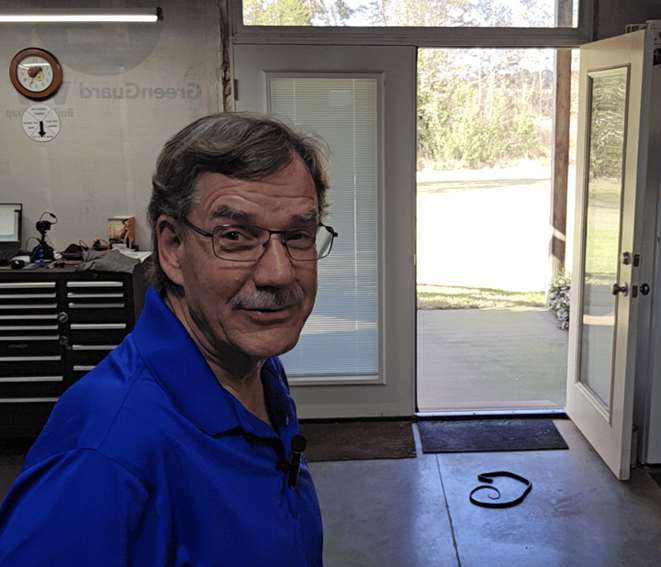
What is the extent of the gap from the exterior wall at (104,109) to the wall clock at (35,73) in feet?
0.13

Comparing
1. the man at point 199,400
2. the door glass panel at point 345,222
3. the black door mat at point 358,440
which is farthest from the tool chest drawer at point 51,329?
the man at point 199,400

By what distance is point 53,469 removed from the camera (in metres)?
0.81

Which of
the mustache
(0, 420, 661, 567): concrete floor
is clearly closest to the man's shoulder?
the mustache

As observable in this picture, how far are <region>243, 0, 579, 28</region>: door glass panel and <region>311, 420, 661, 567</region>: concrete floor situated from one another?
2529 millimetres

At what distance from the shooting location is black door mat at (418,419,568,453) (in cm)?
405

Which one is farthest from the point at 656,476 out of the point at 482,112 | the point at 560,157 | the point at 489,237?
the point at 482,112

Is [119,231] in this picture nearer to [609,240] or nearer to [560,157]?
[609,240]

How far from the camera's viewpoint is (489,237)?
10.6m

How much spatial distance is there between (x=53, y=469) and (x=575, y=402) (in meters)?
3.90

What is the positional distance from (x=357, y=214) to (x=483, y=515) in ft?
6.13

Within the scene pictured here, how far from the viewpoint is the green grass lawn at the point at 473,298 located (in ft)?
26.1

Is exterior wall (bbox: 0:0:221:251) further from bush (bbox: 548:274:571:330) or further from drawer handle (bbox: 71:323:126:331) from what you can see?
bush (bbox: 548:274:571:330)

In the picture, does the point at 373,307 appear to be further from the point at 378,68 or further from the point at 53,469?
the point at 53,469

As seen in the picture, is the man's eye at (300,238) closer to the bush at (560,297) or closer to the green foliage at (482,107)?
the bush at (560,297)
